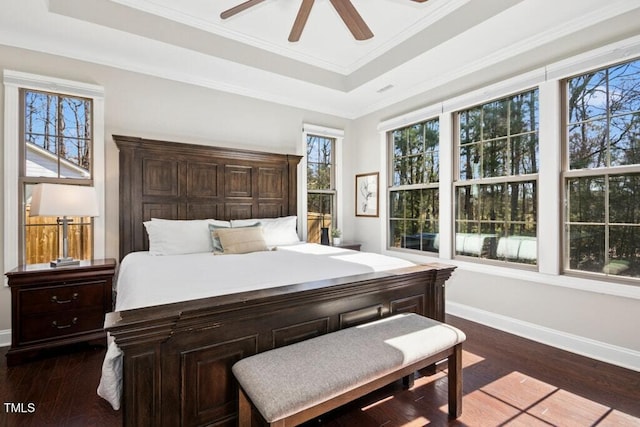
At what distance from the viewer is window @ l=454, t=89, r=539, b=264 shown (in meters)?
3.03

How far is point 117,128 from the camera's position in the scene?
10.8 feet

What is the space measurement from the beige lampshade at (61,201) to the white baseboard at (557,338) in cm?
392

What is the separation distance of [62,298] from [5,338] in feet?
2.67

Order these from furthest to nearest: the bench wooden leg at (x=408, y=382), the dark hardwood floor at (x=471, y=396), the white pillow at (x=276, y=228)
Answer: the white pillow at (x=276, y=228)
the bench wooden leg at (x=408, y=382)
the dark hardwood floor at (x=471, y=396)

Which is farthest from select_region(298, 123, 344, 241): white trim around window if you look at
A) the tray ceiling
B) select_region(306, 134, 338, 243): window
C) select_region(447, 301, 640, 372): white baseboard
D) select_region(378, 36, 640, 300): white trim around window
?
select_region(447, 301, 640, 372): white baseboard

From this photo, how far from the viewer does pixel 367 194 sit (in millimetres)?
4832

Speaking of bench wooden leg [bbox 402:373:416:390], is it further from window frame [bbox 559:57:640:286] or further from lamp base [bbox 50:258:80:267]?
lamp base [bbox 50:258:80:267]

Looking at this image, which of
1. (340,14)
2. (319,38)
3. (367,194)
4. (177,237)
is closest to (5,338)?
(177,237)

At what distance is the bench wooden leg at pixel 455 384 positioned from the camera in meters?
1.82

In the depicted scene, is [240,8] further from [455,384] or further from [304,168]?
[455,384]

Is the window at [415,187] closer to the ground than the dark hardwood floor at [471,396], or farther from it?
farther from it

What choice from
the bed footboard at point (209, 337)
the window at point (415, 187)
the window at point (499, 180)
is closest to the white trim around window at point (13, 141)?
the bed footboard at point (209, 337)

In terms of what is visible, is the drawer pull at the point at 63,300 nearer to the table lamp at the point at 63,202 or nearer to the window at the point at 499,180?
the table lamp at the point at 63,202

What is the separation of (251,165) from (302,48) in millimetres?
1512
